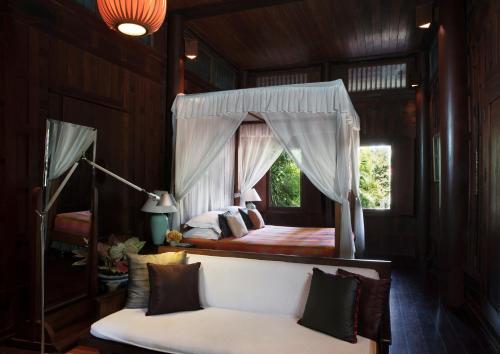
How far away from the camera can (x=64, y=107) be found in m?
3.20

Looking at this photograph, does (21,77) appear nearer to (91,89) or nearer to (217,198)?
Answer: (91,89)

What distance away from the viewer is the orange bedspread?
154 inches

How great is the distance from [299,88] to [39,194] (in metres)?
2.47

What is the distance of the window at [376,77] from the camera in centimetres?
652

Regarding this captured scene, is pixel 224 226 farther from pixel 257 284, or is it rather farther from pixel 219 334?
pixel 219 334

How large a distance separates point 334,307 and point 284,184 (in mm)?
4865

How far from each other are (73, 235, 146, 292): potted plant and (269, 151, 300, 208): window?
13.3 feet

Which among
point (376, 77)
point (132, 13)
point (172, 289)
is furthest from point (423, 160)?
point (132, 13)

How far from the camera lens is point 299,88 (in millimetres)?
3684

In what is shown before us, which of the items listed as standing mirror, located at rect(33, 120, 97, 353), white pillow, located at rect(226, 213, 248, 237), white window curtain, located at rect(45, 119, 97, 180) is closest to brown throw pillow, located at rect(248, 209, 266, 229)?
white pillow, located at rect(226, 213, 248, 237)

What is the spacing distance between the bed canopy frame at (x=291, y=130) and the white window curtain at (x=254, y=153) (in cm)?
155

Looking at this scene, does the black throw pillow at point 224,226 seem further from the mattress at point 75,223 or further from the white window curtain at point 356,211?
the mattress at point 75,223

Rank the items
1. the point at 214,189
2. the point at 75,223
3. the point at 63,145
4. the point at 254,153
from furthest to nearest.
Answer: the point at 254,153
the point at 214,189
the point at 75,223
the point at 63,145

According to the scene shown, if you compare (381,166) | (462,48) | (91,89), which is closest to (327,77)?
(381,166)
